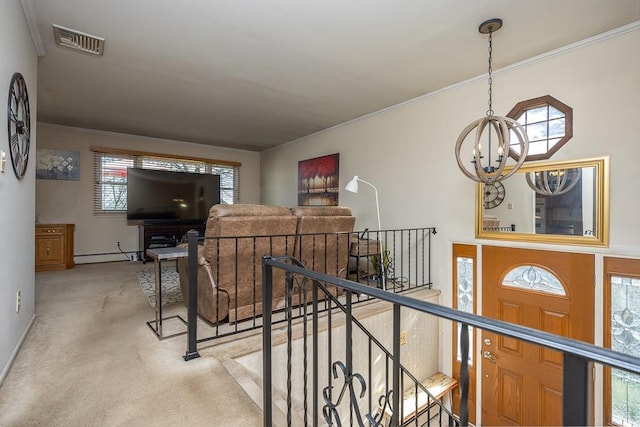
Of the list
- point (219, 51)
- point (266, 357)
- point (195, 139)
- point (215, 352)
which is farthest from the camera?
point (195, 139)

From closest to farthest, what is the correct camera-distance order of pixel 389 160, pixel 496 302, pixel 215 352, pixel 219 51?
1. pixel 215 352
2. pixel 219 51
3. pixel 496 302
4. pixel 389 160

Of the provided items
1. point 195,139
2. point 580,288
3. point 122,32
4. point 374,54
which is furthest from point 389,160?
point 195,139

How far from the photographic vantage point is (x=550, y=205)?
112 inches

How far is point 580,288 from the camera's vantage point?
267 cm

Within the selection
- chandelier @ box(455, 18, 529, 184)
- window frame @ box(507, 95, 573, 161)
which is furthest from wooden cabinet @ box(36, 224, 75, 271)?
window frame @ box(507, 95, 573, 161)

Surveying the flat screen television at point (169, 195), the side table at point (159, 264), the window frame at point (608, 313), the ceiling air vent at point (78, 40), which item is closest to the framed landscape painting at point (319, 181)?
the flat screen television at point (169, 195)

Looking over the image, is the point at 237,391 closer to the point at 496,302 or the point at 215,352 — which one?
the point at 215,352

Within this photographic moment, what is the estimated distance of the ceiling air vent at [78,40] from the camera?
8.29 ft

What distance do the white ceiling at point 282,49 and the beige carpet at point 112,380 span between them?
2434 millimetres

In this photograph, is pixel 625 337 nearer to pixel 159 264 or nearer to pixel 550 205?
pixel 550 205

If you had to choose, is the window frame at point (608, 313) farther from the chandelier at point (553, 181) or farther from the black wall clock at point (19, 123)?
the black wall clock at point (19, 123)

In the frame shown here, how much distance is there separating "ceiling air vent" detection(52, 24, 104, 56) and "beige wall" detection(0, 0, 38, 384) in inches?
8.0

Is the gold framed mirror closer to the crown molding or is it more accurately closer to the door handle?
the door handle

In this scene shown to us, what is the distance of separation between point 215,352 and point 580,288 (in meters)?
3.05
